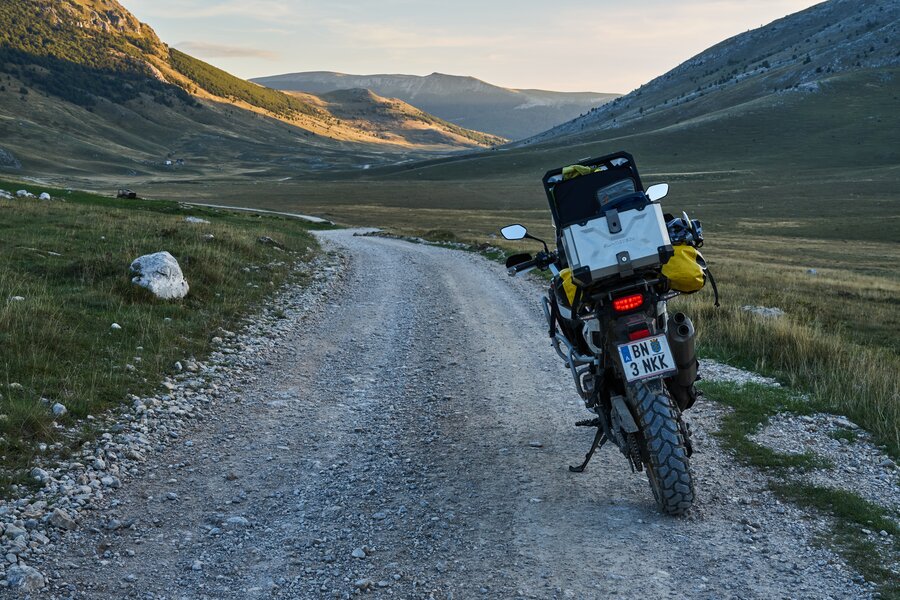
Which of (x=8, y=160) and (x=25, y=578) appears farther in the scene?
(x=8, y=160)

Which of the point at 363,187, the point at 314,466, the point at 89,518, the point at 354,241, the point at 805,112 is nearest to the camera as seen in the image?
the point at 89,518

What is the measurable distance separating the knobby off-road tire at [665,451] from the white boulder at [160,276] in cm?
1003

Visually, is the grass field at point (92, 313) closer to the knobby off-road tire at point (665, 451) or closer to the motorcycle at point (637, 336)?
the motorcycle at point (637, 336)

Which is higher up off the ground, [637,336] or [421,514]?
[637,336]

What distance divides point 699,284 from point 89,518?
5.47 meters

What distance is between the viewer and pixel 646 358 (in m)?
5.50

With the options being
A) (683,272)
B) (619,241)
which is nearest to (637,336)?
(683,272)

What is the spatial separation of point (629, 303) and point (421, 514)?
2504mm

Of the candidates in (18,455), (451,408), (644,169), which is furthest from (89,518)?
(644,169)

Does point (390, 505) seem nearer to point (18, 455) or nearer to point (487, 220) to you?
point (18, 455)

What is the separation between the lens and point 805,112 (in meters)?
156

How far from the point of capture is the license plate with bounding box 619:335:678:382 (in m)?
5.46

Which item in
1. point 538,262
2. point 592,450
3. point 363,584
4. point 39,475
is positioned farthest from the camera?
point 538,262

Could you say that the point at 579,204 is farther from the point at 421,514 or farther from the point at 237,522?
the point at 237,522
